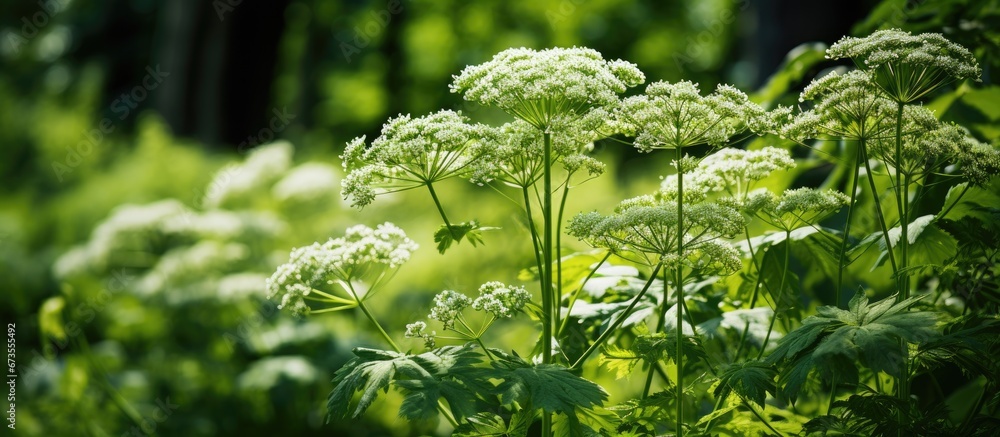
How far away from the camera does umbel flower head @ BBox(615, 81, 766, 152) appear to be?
185 centimetres

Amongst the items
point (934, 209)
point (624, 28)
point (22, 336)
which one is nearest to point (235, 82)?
point (22, 336)

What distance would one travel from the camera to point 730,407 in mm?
1824

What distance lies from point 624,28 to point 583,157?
21161 millimetres

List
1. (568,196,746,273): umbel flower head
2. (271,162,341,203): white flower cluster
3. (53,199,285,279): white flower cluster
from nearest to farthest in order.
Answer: (568,196,746,273): umbel flower head → (53,199,285,279): white flower cluster → (271,162,341,203): white flower cluster

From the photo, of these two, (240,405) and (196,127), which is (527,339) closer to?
(240,405)

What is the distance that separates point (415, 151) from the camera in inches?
74.0

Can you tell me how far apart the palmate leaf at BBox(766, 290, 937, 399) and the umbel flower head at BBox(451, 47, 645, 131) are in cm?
65

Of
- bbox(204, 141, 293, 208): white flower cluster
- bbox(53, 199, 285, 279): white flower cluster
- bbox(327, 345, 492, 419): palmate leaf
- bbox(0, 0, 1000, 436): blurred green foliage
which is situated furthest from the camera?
bbox(204, 141, 293, 208): white flower cluster

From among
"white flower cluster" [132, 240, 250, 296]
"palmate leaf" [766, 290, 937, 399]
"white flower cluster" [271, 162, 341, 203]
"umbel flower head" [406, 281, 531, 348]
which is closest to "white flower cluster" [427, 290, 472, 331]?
"umbel flower head" [406, 281, 531, 348]

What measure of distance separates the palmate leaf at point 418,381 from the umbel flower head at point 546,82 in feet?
1.85

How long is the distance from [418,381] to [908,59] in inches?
47.6

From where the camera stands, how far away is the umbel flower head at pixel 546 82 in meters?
1.86

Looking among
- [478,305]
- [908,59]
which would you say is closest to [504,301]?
[478,305]

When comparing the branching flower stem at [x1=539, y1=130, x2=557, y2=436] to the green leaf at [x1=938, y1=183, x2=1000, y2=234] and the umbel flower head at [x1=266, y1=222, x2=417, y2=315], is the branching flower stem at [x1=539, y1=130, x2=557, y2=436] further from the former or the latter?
the green leaf at [x1=938, y1=183, x2=1000, y2=234]
